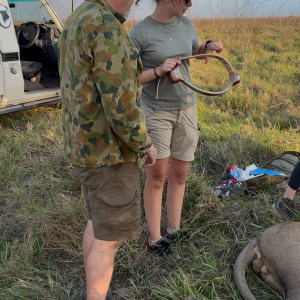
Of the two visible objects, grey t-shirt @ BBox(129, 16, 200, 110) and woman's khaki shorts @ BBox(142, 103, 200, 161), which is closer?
grey t-shirt @ BBox(129, 16, 200, 110)

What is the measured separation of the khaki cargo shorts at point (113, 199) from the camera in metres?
1.58

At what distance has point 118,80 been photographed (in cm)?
140

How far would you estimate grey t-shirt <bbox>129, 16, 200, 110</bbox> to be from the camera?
2070 mm

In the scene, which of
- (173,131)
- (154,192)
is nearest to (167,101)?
(173,131)

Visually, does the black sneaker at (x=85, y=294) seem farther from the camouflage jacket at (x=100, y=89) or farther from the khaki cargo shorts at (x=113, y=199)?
the camouflage jacket at (x=100, y=89)

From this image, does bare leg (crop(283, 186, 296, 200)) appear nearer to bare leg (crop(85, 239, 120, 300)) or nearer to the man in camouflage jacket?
the man in camouflage jacket

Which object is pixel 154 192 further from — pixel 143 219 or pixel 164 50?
pixel 164 50

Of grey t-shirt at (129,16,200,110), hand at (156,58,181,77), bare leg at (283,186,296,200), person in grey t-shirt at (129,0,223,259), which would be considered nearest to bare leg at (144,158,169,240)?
person in grey t-shirt at (129,0,223,259)

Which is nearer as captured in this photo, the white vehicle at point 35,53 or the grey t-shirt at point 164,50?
the grey t-shirt at point 164,50

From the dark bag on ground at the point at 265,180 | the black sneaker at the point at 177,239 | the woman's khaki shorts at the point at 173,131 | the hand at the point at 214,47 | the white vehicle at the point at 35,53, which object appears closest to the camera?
the woman's khaki shorts at the point at 173,131

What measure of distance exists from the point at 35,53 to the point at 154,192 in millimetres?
4049

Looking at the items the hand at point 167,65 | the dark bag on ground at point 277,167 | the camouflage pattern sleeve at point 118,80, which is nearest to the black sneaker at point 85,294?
the camouflage pattern sleeve at point 118,80

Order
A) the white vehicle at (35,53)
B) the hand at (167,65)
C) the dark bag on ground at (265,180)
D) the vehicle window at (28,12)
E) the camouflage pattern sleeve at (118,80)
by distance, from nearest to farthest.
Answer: the camouflage pattern sleeve at (118,80) → the hand at (167,65) → the dark bag on ground at (265,180) → the white vehicle at (35,53) → the vehicle window at (28,12)

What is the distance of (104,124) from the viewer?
1508 mm
